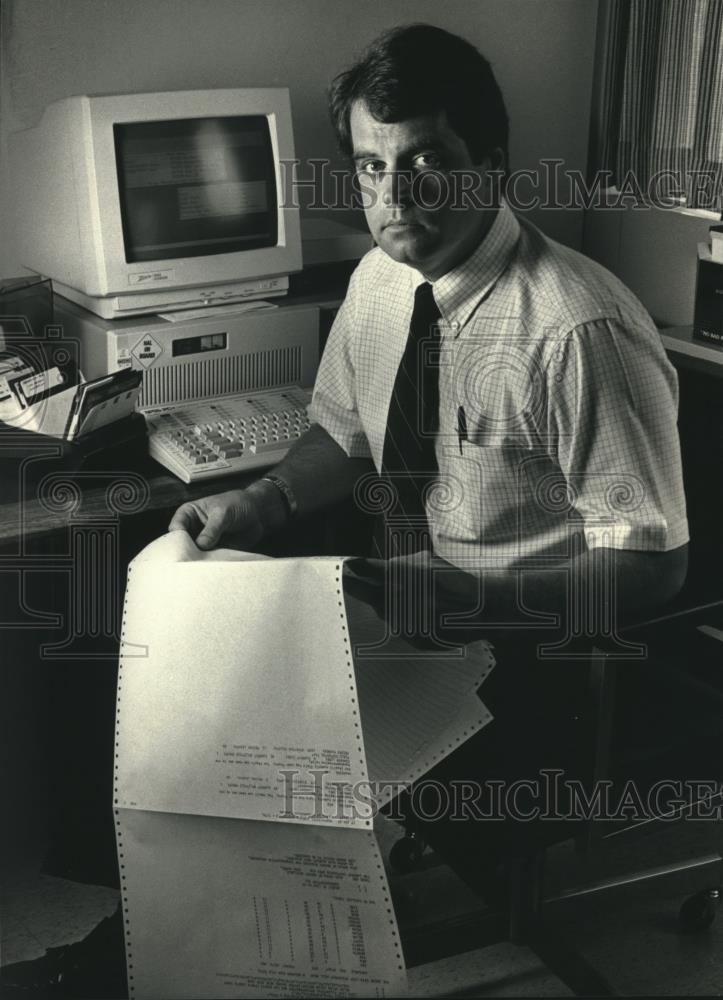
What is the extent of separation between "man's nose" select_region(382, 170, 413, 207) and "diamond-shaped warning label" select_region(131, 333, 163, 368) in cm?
58

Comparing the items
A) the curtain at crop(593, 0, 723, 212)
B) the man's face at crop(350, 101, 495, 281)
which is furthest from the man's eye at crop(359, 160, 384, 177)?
the curtain at crop(593, 0, 723, 212)

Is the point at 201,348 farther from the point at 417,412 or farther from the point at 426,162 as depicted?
the point at 426,162

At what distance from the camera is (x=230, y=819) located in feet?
4.52

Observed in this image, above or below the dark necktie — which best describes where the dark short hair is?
above

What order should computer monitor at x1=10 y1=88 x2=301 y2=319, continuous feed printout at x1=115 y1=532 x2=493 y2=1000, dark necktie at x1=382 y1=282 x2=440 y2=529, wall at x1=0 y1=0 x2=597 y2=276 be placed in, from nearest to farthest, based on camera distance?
1. continuous feed printout at x1=115 y1=532 x2=493 y2=1000
2. dark necktie at x1=382 y1=282 x2=440 y2=529
3. computer monitor at x1=10 y1=88 x2=301 y2=319
4. wall at x1=0 y1=0 x2=597 y2=276

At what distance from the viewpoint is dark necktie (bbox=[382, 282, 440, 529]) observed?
1.75 metres

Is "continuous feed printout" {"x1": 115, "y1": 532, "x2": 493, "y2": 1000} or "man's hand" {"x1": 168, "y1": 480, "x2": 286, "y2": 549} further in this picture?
"man's hand" {"x1": 168, "y1": 480, "x2": 286, "y2": 549}

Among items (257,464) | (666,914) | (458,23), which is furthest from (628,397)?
(458,23)

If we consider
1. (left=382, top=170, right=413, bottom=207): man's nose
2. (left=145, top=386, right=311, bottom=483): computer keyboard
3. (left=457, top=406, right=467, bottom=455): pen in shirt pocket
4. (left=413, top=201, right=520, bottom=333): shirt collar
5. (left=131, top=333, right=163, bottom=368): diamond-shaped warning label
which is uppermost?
(left=382, top=170, right=413, bottom=207): man's nose

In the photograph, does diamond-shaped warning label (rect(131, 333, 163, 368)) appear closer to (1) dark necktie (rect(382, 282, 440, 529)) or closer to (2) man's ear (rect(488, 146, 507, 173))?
(1) dark necktie (rect(382, 282, 440, 529))

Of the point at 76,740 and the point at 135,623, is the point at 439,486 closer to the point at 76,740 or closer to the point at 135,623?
the point at 135,623

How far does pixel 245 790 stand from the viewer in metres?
1.36

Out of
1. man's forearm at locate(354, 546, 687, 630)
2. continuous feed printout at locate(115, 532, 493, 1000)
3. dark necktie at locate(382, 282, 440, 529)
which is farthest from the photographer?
dark necktie at locate(382, 282, 440, 529)

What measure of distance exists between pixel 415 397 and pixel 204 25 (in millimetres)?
986
